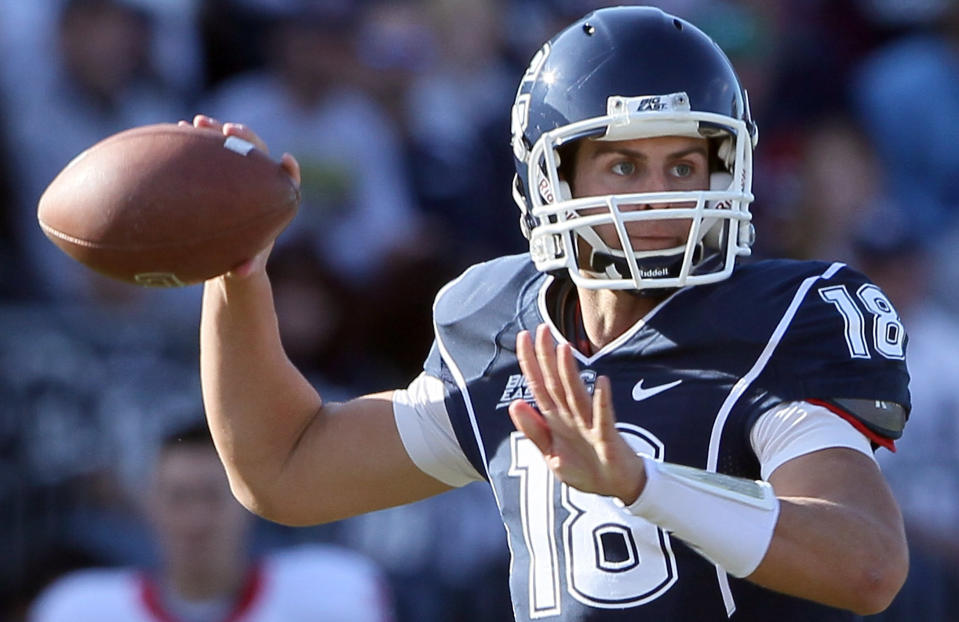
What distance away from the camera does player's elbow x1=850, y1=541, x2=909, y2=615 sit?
233 cm

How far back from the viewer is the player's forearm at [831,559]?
2.31 metres

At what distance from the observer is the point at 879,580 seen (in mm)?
2332

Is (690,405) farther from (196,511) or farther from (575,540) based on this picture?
(196,511)

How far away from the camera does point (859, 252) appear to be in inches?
232

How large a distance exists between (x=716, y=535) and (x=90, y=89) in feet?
12.9

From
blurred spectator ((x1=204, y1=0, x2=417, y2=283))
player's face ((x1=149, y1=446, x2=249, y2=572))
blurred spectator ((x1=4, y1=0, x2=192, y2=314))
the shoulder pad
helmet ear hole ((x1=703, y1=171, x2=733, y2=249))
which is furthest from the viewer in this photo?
blurred spectator ((x1=204, y1=0, x2=417, y2=283))

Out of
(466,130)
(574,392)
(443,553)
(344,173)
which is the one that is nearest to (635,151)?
(574,392)

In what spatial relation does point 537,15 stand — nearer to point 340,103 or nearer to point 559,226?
point 340,103

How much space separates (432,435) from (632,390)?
1.49 ft

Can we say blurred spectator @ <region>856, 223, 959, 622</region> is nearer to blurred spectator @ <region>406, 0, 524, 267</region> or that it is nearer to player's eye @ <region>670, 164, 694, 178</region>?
blurred spectator @ <region>406, 0, 524, 267</region>

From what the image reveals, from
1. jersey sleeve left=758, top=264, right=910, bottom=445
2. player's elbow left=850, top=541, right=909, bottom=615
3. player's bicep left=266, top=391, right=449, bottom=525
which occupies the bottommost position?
player's bicep left=266, top=391, right=449, bottom=525

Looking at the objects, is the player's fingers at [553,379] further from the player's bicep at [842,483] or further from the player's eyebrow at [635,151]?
the player's eyebrow at [635,151]

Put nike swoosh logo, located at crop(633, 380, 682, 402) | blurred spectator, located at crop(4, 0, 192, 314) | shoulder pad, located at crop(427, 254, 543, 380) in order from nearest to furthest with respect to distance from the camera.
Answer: nike swoosh logo, located at crop(633, 380, 682, 402)
shoulder pad, located at crop(427, 254, 543, 380)
blurred spectator, located at crop(4, 0, 192, 314)

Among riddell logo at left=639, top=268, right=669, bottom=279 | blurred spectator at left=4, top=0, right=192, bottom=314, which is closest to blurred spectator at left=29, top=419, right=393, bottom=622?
blurred spectator at left=4, top=0, right=192, bottom=314
